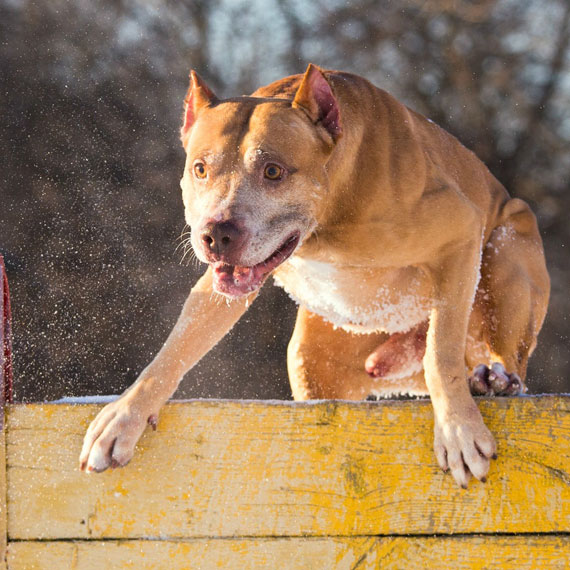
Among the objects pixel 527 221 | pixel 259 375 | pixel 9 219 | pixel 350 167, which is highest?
pixel 350 167

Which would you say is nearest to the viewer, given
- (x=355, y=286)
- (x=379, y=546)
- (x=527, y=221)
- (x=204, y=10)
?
(x=379, y=546)

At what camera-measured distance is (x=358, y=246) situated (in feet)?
8.19

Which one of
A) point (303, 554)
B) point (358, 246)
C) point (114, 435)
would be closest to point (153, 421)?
point (114, 435)

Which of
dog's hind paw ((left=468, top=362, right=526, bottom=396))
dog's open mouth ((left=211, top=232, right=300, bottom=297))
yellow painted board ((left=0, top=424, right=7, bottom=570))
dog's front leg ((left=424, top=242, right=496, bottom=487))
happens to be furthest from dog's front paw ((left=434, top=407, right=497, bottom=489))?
yellow painted board ((left=0, top=424, right=7, bottom=570))

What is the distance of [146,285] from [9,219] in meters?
0.93

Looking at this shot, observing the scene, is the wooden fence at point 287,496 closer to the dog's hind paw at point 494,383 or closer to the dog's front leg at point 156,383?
the dog's front leg at point 156,383

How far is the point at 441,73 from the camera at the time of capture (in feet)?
18.4

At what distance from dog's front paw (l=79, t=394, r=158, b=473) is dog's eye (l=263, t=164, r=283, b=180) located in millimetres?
702

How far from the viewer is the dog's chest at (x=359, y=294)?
2725 mm

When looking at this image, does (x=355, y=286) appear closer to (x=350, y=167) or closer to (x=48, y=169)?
(x=350, y=167)

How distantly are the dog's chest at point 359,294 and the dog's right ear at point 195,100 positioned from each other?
0.54 meters

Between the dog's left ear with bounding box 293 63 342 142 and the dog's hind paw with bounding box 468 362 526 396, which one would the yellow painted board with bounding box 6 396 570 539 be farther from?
the dog's left ear with bounding box 293 63 342 142

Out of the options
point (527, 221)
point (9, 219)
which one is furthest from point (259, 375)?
point (527, 221)

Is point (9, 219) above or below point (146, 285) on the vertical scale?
above
